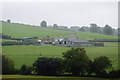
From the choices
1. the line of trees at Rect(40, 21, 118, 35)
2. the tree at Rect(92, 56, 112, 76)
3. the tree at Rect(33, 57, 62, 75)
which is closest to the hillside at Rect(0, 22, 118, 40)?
the line of trees at Rect(40, 21, 118, 35)

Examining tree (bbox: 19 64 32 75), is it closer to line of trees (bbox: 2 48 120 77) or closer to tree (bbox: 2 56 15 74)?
line of trees (bbox: 2 48 120 77)

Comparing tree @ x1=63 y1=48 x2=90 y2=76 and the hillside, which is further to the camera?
the hillside

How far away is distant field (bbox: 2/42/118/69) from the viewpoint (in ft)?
46.9

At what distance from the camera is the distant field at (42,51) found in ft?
46.9

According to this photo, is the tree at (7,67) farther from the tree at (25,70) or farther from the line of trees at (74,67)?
the tree at (25,70)

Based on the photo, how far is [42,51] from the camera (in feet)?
51.7

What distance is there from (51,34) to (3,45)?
7.15m

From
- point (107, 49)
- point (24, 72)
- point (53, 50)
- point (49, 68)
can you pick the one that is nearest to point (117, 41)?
point (107, 49)

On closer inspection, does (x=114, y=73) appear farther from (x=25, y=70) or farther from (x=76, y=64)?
(x=25, y=70)

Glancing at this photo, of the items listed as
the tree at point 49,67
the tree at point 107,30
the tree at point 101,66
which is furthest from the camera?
the tree at point 107,30

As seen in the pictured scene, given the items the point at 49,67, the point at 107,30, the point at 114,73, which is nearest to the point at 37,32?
the point at 107,30

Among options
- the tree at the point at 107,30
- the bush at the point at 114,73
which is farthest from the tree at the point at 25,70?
the tree at the point at 107,30

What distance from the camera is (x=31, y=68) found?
443 inches

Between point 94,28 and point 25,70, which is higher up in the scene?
point 94,28
